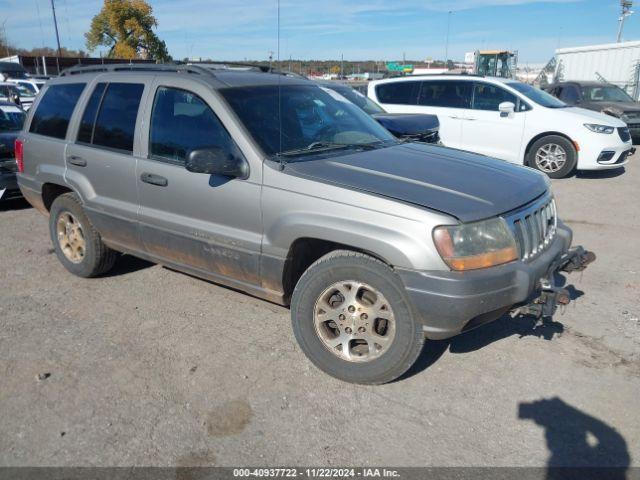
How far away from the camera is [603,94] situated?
14.5 m

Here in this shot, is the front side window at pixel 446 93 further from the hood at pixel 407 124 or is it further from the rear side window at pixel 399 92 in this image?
the hood at pixel 407 124

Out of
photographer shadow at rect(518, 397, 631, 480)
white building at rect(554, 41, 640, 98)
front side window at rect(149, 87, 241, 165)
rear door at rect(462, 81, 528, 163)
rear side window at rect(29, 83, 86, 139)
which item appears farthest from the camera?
white building at rect(554, 41, 640, 98)

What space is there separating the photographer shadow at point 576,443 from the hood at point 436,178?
1.16 meters

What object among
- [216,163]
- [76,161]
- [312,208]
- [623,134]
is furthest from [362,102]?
[312,208]

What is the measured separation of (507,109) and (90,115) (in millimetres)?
7220

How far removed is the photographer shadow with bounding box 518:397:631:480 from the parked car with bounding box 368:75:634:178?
7.28 metres

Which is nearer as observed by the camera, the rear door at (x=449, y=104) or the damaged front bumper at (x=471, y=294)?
the damaged front bumper at (x=471, y=294)

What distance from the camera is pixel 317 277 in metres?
3.25

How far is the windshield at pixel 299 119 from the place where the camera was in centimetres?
362

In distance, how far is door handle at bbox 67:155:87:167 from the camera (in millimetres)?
4473

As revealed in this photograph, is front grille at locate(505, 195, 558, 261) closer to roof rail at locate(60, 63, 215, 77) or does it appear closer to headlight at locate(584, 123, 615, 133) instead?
roof rail at locate(60, 63, 215, 77)

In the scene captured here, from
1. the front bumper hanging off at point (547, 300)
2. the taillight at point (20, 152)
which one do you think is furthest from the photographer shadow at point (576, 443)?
the taillight at point (20, 152)

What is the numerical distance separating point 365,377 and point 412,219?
1035mm

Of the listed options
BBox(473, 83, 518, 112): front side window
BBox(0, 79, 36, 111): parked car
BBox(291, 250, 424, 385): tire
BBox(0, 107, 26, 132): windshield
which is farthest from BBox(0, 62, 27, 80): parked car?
BBox(291, 250, 424, 385): tire
